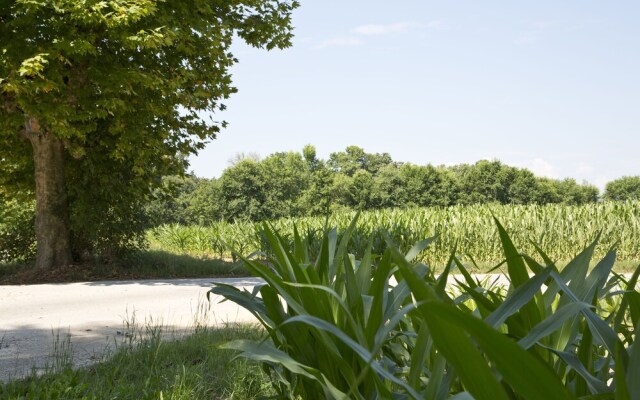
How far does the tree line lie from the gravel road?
32776mm

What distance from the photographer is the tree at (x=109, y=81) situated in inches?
474

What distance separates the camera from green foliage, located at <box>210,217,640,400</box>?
104 cm

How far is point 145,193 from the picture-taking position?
15.0 metres

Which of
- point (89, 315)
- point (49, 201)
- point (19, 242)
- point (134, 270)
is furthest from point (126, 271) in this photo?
point (89, 315)

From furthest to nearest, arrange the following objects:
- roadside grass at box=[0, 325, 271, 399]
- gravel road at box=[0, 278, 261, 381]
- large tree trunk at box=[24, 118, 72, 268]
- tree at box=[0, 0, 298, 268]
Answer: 1. large tree trunk at box=[24, 118, 72, 268]
2. tree at box=[0, 0, 298, 268]
3. gravel road at box=[0, 278, 261, 381]
4. roadside grass at box=[0, 325, 271, 399]

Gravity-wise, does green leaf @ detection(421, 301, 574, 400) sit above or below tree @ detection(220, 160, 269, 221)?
below

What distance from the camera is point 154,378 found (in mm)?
4164

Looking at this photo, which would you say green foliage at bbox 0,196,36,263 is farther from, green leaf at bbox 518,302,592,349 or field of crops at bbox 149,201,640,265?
green leaf at bbox 518,302,592,349

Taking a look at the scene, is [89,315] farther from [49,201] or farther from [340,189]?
[340,189]

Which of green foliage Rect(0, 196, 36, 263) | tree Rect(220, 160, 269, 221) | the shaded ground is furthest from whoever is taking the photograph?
tree Rect(220, 160, 269, 221)

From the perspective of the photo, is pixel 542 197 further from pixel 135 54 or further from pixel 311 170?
pixel 135 54

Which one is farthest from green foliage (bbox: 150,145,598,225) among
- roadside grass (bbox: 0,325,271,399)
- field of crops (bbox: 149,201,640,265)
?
roadside grass (bbox: 0,325,271,399)

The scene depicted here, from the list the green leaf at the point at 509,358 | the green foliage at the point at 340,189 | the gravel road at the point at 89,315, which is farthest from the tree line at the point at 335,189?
the green leaf at the point at 509,358

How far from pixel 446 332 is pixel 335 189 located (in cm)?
5982
